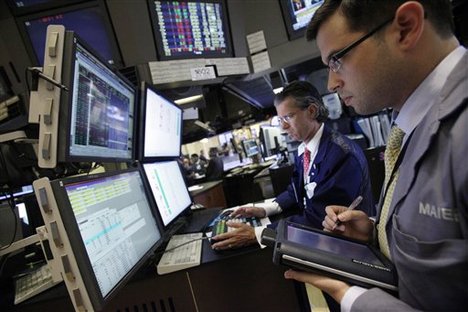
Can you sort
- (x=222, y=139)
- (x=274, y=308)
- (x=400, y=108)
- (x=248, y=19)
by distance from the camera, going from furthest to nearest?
(x=222, y=139) → (x=248, y=19) → (x=274, y=308) → (x=400, y=108)

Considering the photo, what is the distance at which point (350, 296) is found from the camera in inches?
23.9

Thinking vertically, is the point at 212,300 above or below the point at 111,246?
below

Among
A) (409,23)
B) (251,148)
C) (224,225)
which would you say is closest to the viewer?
(409,23)

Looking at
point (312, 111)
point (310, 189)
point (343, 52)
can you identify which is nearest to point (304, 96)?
point (312, 111)

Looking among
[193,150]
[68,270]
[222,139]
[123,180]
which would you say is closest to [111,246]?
[68,270]

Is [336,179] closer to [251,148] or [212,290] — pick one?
[212,290]

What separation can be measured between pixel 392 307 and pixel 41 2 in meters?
2.06

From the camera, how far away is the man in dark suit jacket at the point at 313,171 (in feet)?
4.12

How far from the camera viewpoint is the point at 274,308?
101 cm

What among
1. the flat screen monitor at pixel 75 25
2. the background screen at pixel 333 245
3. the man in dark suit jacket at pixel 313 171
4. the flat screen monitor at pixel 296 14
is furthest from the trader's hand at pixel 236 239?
the flat screen monitor at pixel 296 14

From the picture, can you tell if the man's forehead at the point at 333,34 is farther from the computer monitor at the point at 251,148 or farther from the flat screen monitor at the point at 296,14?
the computer monitor at the point at 251,148

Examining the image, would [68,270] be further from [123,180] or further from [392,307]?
[392,307]

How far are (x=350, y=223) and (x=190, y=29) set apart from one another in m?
1.58

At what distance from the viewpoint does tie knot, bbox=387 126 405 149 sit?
732 millimetres
